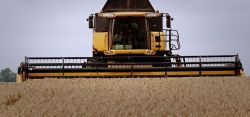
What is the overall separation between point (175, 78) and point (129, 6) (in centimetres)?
475

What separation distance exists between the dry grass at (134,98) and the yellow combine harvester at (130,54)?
4.34 ft

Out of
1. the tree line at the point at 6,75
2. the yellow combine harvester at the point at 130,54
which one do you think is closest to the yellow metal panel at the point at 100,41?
the yellow combine harvester at the point at 130,54

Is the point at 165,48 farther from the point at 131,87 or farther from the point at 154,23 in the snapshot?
the point at 131,87

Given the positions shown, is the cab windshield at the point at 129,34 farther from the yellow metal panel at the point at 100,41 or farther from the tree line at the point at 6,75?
the tree line at the point at 6,75

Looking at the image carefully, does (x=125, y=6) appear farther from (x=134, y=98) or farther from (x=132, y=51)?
(x=134, y=98)

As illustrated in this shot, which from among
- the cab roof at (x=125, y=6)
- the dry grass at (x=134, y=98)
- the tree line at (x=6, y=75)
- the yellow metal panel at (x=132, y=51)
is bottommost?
the tree line at (x=6, y=75)

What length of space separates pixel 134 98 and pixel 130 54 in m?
8.72

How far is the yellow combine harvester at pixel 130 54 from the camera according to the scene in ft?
61.8

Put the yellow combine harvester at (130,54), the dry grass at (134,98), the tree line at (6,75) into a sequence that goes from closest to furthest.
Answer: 1. the dry grass at (134,98)
2. the yellow combine harvester at (130,54)
3. the tree line at (6,75)

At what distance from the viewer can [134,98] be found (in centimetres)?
1192

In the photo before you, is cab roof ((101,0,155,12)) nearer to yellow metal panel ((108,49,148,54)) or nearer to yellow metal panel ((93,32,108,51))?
yellow metal panel ((93,32,108,51))

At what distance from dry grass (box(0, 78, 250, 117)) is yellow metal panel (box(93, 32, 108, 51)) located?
3715 mm

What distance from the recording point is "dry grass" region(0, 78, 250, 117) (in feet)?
30.7

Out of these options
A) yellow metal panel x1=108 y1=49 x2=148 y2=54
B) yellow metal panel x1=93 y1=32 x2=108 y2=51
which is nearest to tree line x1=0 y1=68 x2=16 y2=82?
yellow metal panel x1=93 y1=32 x2=108 y2=51
